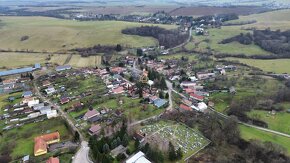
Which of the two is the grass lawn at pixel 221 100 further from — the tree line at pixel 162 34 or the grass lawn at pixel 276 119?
the tree line at pixel 162 34

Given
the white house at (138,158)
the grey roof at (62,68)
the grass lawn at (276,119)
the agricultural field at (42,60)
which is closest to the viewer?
the white house at (138,158)

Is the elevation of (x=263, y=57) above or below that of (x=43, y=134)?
above

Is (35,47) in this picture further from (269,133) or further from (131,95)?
(269,133)

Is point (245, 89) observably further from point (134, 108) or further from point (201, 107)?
point (134, 108)

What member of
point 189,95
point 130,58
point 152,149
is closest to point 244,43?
point 130,58

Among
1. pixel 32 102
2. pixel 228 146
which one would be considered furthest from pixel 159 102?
pixel 32 102

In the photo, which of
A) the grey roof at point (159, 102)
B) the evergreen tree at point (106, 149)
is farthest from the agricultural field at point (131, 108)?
the evergreen tree at point (106, 149)
